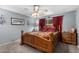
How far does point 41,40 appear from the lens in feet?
5.86

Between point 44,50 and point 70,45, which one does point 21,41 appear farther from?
point 70,45

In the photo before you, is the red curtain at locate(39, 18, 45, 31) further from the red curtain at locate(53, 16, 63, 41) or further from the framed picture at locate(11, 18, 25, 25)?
the framed picture at locate(11, 18, 25, 25)

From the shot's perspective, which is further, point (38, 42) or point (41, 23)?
point (38, 42)

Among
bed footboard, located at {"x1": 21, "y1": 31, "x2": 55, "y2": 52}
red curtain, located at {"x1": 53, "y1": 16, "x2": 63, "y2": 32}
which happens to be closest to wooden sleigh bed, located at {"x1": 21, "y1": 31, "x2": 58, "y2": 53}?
bed footboard, located at {"x1": 21, "y1": 31, "x2": 55, "y2": 52}

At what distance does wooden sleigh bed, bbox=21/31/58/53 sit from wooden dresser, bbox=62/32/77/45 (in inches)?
6.7

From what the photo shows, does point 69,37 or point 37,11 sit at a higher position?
point 37,11

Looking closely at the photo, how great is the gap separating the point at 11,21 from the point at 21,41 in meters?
0.43

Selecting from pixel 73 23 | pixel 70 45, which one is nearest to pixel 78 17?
pixel 73 23

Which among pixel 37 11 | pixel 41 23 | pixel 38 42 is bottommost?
pixel 38 42

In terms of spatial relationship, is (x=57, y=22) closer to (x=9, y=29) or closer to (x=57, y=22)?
(x=57, y=22)

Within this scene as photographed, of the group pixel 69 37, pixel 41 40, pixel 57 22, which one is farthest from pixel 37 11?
pixel 69 37

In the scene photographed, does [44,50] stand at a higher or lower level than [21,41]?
lower

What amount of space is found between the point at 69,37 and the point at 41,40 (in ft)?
1.95

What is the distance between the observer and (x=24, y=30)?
1.68 m
